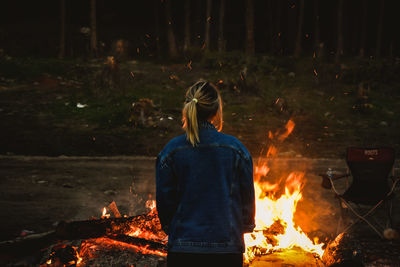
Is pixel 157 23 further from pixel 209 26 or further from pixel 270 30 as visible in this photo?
pixel 270 30

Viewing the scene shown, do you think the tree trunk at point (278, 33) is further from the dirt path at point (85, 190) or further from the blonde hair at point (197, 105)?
the blonde hair at point (197, 105)

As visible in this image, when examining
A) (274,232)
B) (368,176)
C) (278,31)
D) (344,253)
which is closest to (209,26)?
(278,31)

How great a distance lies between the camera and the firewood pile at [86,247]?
10.6 ft

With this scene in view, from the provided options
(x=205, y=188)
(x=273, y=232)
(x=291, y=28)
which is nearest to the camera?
(x=205, y=188)

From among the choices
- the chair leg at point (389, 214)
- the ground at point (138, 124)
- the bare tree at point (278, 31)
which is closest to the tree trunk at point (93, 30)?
the ground at point (138, 124)

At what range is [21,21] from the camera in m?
27.5

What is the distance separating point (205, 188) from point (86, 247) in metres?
1.73

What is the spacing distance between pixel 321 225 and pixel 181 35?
25187 millimetres

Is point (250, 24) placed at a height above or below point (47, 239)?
above

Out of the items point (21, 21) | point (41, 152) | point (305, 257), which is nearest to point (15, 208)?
point (41, 152)

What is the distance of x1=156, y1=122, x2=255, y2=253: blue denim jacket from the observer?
2.20 metres

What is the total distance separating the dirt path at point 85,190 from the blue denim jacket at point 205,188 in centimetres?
328

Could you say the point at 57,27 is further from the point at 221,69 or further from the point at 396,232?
the point at 396,232

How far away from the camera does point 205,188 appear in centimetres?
220
